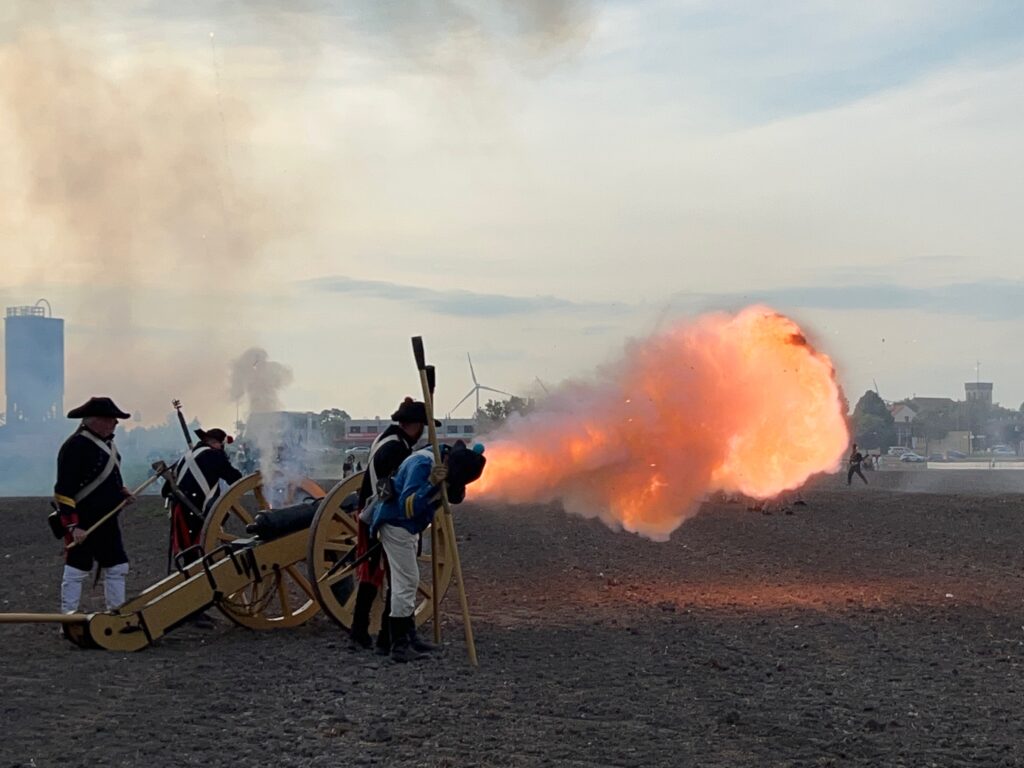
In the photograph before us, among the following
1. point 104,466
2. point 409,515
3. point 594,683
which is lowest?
point 594,683

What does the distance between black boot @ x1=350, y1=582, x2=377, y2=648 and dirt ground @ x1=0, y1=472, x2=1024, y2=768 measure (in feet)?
1.04

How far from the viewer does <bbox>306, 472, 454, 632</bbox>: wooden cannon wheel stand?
11.1m

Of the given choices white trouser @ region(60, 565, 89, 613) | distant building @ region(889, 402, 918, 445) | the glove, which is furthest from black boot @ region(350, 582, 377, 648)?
distant building @ region(889, 402, 918, 445)

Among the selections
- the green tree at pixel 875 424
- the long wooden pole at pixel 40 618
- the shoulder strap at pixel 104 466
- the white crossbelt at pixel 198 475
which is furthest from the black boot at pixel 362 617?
the green tree at pixel 875 424

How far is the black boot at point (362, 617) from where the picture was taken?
10.9 m

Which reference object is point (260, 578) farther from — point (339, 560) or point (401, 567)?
point (401, 567)

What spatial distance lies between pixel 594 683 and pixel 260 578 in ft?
11.3

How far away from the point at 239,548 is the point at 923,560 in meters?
11.1

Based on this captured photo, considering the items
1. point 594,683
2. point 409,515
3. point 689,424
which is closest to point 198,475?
point 409,515

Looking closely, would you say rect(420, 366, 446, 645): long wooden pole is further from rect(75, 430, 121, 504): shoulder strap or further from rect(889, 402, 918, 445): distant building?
rect(889, 402, 918, 445): distant building

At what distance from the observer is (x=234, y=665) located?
10.2m

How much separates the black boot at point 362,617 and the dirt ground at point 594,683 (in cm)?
32

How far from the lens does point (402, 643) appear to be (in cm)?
1042

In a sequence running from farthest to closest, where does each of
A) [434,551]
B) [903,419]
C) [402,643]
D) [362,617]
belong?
[903,419] → [434,551] → [362,617] → [402,643]
